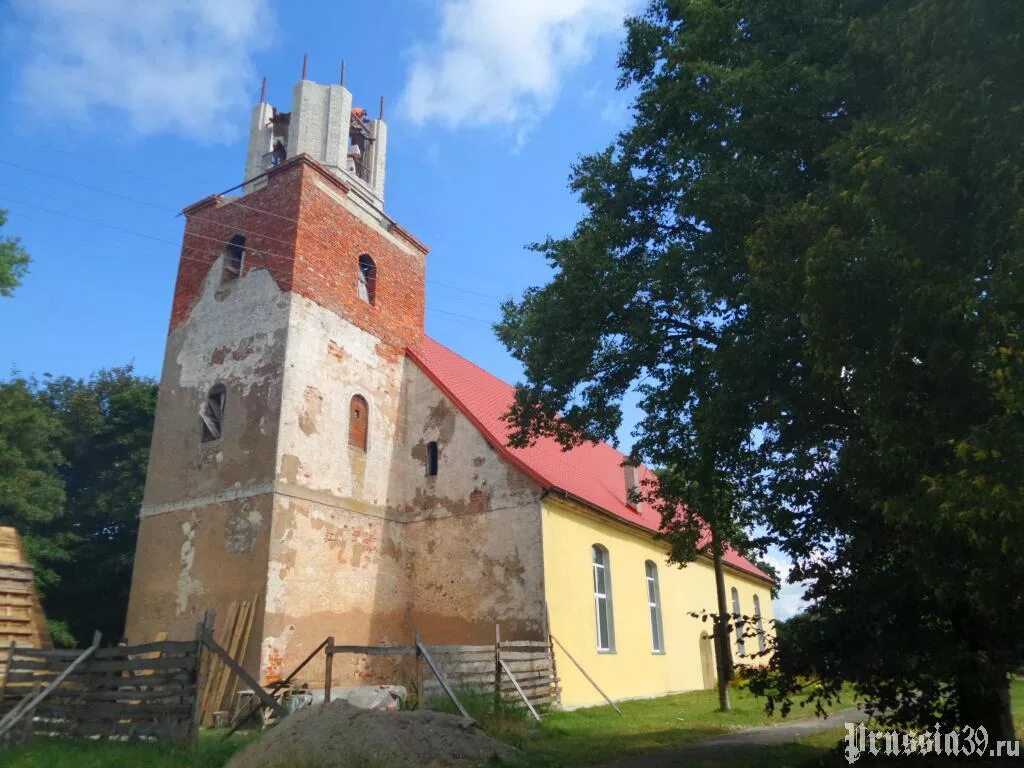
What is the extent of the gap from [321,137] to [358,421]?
7.56 meters

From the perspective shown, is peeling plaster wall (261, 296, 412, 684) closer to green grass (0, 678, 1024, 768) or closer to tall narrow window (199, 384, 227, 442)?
tall narrow window (199, 384, 227, 442)

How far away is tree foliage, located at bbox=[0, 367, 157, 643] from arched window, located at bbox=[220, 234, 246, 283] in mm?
10765

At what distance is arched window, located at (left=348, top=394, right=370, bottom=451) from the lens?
18062 mm

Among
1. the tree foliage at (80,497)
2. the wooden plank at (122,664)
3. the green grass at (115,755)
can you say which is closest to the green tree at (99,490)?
the tree foliage at (80,497)

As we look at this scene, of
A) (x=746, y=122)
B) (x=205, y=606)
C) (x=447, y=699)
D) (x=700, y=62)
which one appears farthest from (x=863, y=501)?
(x=205, y=606)

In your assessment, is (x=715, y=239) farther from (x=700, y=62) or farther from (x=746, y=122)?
(x=700, y=62)

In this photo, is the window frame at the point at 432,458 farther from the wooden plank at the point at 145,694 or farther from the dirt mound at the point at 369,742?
the dirt mound at the point at 369,742

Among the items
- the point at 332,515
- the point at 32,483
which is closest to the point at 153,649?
the point at 332,515

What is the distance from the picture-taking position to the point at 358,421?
60.1 feet

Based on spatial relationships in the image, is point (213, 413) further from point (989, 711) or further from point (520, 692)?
point (989, 711)

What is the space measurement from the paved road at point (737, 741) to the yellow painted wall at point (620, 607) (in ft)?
9.77

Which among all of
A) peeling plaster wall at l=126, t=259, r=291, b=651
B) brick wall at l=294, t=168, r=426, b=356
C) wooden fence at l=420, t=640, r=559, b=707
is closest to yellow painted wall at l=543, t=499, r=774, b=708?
wooden fence at l=420, t=640, r=559, b=707

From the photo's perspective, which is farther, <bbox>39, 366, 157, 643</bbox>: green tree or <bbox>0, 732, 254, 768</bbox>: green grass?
<bbox>39, 366, 157, 643</bbox>: green tree

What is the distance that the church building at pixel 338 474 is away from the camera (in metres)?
15.9
